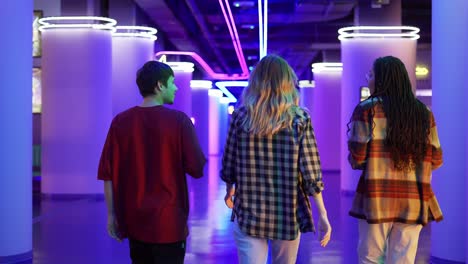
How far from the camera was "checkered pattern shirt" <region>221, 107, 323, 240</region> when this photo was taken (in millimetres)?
2961

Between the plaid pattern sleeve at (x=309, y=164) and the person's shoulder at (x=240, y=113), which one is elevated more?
the person's shoulder at (x=240, y=113)

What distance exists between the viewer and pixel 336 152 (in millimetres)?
21000

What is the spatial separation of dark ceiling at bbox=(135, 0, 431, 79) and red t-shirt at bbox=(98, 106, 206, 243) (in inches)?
429

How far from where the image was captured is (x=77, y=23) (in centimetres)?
1240

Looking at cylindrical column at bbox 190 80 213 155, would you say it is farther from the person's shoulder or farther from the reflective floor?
the person's shoulder

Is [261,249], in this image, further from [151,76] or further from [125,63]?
[125,63]

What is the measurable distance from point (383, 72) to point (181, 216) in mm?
1343

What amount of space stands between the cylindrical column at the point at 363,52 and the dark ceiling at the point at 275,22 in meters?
0.80

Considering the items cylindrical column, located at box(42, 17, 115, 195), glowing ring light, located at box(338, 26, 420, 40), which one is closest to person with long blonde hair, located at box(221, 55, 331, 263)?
cylindrical column, located at box(42, 17, 115, 195)

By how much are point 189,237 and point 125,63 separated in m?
7.19

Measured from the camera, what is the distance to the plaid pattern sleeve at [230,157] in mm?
3080

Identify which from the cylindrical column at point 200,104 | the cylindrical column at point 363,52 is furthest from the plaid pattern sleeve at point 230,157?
the cylindrical column at point 200,104

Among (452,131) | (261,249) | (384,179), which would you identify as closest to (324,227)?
(261,249)

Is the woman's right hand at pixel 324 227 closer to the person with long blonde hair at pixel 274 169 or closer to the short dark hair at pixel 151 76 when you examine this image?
the person with long blonde hair at pixel 274 169
